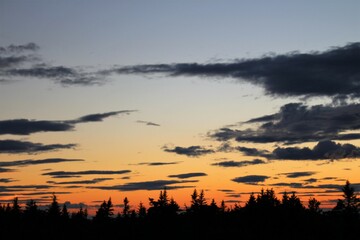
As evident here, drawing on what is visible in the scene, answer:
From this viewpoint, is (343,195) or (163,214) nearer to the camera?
(343,195)

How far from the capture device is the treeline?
106 meters

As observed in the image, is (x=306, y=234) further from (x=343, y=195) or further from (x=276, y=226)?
(x=343, y=195)

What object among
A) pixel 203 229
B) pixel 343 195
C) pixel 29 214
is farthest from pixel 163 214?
pixel 29 214

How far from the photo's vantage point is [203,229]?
123m

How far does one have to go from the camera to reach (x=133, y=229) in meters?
134

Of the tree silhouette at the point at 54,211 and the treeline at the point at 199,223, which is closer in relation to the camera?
the treeline at the point at 199,223

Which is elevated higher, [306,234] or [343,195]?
[343,195]

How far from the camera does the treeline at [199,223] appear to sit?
106m

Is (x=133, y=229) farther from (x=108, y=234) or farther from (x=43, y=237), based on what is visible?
(x=43, y=237)

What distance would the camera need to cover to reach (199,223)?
123188 millimetres

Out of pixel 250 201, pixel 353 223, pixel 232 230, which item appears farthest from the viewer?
pixel 250 201

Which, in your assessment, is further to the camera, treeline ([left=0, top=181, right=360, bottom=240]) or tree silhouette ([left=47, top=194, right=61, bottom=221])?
tree silhouette ([left=47, top=194, right=61, bottom=221])

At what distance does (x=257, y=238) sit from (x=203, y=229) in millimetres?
17989

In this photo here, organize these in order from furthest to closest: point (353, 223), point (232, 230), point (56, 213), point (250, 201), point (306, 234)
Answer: point (56, 213) → point (250, 201) → point (232, 230) → point (306, 234) → point (353, 223)
